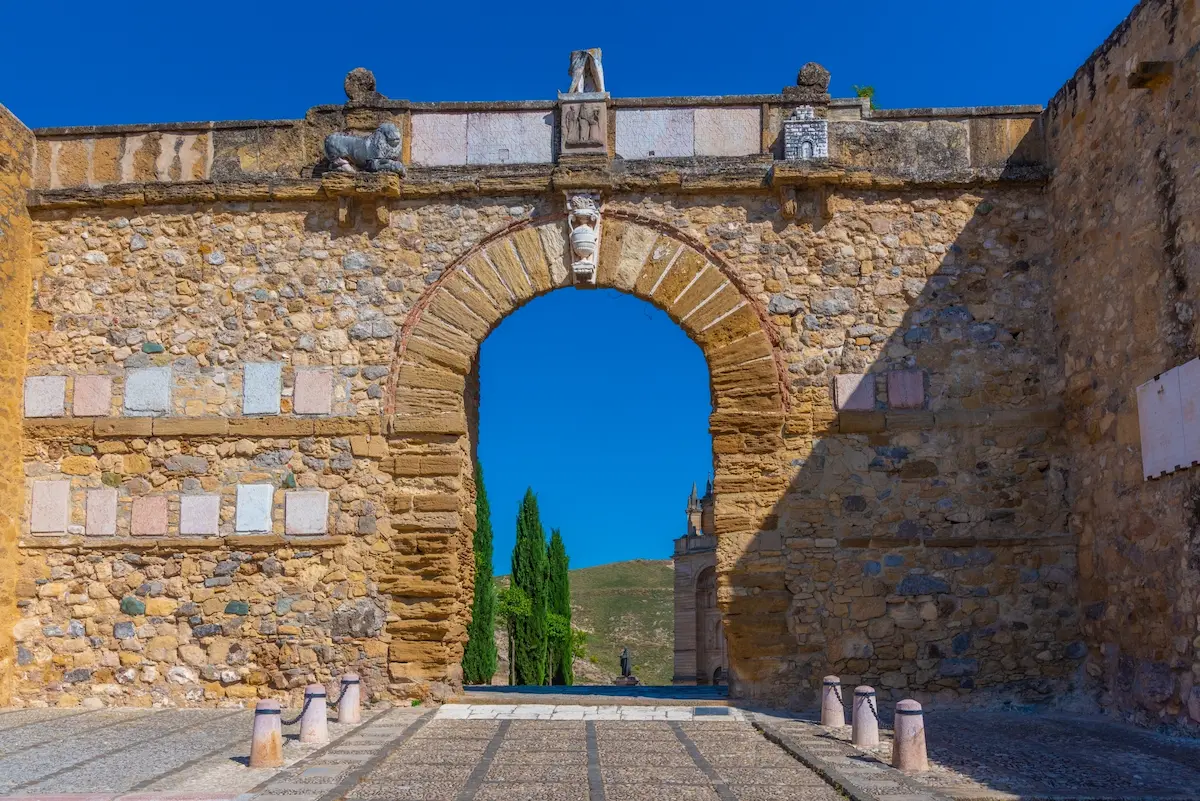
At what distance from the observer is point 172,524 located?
9438 mm

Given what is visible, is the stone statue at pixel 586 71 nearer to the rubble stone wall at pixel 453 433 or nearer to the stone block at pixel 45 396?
the rubble stone wall at pixel 453 433

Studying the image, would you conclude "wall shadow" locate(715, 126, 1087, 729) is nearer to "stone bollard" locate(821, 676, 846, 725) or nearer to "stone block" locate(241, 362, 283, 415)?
"stone bollard" locate(821, 676, 846, 725)

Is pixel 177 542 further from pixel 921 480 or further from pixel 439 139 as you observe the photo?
pixel 921 480

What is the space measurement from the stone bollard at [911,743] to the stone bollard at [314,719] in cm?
348

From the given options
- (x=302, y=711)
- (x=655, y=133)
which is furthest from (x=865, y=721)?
(x=655, y=133)

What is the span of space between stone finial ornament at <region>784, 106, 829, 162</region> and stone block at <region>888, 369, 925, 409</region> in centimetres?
197

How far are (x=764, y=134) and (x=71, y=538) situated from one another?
6.81 m

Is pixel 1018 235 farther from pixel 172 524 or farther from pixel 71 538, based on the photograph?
pixel 71 538

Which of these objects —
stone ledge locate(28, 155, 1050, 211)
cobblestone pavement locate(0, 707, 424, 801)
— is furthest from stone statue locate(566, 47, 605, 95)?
cobblestone pavement locate(0, 707, 424, 801)

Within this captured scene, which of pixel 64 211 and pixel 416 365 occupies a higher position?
pixel 64 211

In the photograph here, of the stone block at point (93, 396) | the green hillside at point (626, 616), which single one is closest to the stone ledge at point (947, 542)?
the stone block at point (93, 396)

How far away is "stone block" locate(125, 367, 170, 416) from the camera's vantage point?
9.62 meters

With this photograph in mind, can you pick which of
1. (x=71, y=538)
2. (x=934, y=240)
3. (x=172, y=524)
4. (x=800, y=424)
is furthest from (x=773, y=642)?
(x=71, y=538)

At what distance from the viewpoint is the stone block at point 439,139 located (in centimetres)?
1003
